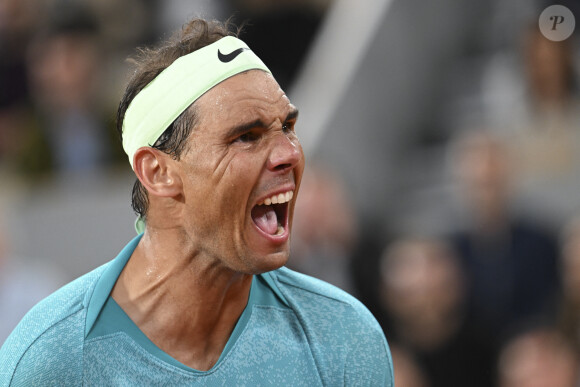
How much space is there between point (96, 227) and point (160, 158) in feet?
15.9

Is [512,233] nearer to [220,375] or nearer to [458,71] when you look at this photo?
Answer: [458,71]

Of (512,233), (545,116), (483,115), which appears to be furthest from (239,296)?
(483,115)

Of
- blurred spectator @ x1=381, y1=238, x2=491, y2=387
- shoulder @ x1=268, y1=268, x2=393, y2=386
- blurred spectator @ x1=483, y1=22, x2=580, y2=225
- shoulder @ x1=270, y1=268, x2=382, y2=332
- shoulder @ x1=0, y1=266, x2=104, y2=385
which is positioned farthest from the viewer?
blurred spectator @ x1=483, y1=22, x2=580, y2=225

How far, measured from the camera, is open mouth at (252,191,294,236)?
2.81 m

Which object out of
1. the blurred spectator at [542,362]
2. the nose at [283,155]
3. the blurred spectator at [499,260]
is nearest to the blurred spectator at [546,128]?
the blurred spectator at [499,260]

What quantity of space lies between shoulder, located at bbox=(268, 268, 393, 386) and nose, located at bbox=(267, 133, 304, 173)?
18.3 inches

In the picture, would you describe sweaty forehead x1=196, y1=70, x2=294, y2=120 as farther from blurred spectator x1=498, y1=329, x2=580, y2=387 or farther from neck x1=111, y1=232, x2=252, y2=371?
blurred spectator x1=498, y1=329, x2=580, y2=387

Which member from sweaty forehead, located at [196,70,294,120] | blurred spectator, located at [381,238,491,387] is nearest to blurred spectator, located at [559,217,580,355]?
blurred spectator, located at [381,238,491,387]

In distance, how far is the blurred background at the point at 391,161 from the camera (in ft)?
18.7

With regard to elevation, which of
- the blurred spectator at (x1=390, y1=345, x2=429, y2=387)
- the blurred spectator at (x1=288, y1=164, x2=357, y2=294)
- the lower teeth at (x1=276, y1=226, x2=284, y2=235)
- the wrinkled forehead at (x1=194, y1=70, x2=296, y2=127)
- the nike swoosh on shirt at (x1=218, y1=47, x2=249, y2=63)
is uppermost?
the nike swoosh on shirt at (x1=218, y1=47, x2=249, y2=63)

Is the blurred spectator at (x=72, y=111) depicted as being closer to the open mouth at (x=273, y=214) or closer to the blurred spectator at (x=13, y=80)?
the blurred spectator at (x=13, y=80)

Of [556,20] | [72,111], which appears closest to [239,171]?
[556,20]

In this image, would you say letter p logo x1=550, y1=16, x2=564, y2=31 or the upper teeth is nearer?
the upper teeth

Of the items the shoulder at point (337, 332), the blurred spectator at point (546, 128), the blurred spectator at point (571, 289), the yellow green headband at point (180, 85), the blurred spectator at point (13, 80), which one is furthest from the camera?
the blurred spectator at point (13, 80)
